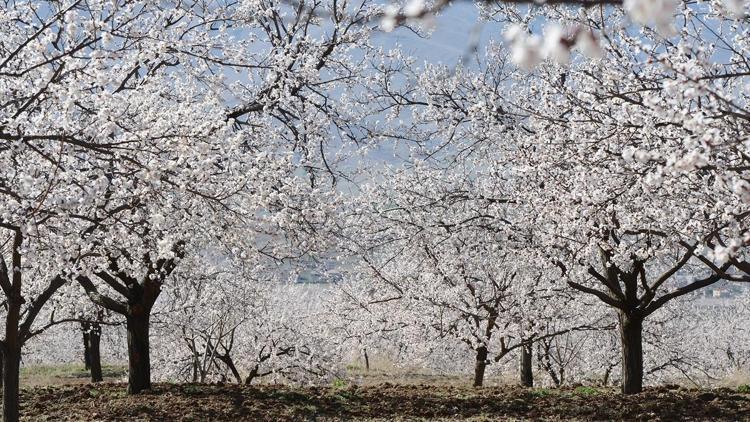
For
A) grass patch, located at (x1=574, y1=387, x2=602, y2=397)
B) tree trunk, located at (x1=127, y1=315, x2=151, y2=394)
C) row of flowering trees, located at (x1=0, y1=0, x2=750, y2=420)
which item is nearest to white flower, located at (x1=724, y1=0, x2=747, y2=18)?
row of flowering trees, located at (x1=0, y1=0, x2=750, y2=420)

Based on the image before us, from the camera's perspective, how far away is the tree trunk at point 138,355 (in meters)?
11.0

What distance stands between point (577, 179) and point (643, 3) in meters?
7.02

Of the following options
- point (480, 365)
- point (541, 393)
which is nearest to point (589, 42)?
point (541, 393)

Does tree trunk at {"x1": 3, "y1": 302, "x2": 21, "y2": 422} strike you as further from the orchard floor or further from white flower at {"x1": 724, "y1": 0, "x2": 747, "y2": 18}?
white flower at {"x1": 724, "y1": 0, "x2": 747, "y2": 18}

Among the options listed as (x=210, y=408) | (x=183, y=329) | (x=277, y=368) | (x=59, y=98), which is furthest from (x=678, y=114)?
(x=277, y=368)

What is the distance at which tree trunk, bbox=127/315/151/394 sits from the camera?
1099 centimetres

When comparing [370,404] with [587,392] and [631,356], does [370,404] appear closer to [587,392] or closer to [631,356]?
[587,392]

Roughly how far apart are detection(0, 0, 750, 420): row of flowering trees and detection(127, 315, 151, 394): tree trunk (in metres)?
0.03

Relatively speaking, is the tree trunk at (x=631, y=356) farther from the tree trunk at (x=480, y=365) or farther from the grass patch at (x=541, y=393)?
the tree trunk at (x=480, y=365)

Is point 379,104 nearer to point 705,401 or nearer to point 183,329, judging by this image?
point 705,401

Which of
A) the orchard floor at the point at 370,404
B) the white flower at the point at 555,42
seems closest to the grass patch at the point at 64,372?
the orchard floor at the point at 370,404

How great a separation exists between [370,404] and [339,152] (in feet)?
13.0

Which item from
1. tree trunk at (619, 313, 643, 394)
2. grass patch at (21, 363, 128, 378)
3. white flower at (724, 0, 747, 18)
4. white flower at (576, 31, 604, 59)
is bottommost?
grass patch at (21, 363, 128, 378)

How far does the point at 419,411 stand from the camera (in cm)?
922
